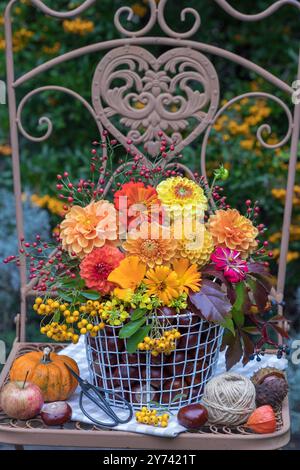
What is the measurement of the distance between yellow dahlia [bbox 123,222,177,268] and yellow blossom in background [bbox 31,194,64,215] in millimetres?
1271

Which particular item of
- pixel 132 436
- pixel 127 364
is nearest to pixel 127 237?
pixel 127 364

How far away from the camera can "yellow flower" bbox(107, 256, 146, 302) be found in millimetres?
1254

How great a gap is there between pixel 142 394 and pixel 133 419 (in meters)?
0.05

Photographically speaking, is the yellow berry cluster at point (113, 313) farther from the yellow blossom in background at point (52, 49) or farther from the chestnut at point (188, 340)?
the yellow blossom in background at point (52, 49)

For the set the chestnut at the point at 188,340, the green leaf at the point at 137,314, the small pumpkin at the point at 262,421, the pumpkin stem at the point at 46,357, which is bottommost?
the small pumpkin at the point at 262,421

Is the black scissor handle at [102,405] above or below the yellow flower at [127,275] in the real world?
A: below

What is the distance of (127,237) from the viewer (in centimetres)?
128

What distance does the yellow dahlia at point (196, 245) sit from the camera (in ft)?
4.20

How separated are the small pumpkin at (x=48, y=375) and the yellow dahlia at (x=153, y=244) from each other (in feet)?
0.90

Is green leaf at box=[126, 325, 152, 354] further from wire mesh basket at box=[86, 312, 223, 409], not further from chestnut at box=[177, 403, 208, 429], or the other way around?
chestnut at box=[177, 403, 208, 429]

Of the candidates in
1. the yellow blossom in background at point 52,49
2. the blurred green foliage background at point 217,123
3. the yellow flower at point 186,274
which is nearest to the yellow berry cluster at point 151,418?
the yellow flower at point 186,274

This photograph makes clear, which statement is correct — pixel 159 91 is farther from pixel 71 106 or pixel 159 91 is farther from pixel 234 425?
pixel 71 106

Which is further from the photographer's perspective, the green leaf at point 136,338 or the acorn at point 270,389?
the acorn at point 270,389

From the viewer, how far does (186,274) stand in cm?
128
